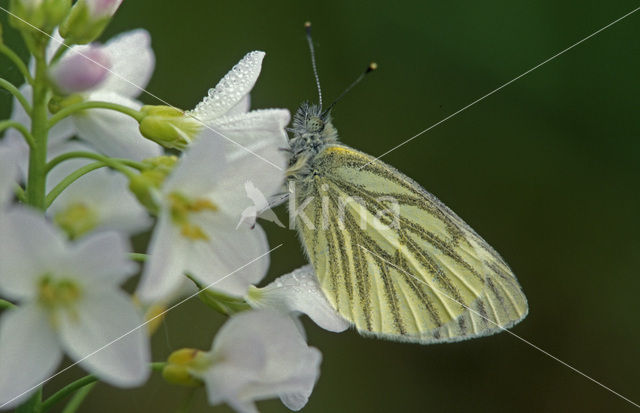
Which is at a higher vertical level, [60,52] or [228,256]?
[60,52]

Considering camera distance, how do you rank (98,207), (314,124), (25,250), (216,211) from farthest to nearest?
(314,124) → (98,207) → (216,211) → (25,250)

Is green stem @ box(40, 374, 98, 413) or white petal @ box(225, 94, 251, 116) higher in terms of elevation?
white petal @ box(225, 94, 251, 116)

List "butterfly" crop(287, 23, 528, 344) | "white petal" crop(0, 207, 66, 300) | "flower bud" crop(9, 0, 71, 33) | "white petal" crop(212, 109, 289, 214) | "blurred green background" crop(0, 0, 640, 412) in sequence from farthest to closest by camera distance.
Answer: "blurred green background" crop(0, 0, 640, 412) < "butterfly" crop(287, 23, 528, 344) < "flower bud" crop(9, 0, 71, 33) < "white petal" crop(212, 109, 289, 214) < "white petal" crop(0, 207, 66, 300)

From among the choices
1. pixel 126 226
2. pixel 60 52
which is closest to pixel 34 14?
pixel 60 52

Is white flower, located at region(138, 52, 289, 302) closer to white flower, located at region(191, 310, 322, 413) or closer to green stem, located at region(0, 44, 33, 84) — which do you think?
white flower, located at region(191, 310, 322, 413)

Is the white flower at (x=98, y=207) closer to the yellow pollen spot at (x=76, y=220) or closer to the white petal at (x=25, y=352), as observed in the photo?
the yellow pollen spot at (x=76, y=220)

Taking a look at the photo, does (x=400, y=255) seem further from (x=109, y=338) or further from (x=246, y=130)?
(x=109, y=338)

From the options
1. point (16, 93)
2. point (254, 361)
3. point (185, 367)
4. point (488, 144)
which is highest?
point (488, 144)

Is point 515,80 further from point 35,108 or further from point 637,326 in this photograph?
point 35,108

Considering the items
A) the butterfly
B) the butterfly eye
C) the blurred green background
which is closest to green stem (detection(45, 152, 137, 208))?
the butterfly
